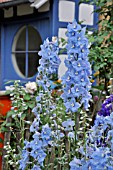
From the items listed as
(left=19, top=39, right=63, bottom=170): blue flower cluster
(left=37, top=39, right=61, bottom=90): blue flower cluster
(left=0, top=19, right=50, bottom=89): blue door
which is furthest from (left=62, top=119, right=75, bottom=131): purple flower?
(left=0, top=19, right=50, bottom=89): blue door

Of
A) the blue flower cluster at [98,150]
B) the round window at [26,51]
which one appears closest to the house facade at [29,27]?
the round window at [26,51]

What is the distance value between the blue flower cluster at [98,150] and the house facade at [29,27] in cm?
401

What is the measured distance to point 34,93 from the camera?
399 cm

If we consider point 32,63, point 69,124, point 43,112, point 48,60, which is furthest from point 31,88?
point 32,63

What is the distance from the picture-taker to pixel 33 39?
7004 mm

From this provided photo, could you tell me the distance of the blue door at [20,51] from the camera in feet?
22.8

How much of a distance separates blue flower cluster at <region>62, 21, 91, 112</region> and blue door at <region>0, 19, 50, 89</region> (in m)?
4.47

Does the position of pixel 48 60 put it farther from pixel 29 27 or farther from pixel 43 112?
pixel 29 27

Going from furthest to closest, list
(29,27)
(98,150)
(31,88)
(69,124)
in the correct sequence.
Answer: (29,27) → (31,88) → (69,124) → (98,150)

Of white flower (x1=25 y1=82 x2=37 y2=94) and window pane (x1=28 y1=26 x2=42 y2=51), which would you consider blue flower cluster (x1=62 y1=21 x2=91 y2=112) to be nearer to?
white flower (x1=25 y1=82 x2=37 y2=94)

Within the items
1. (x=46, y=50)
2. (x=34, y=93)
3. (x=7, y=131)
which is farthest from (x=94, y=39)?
(x=46, y=50)

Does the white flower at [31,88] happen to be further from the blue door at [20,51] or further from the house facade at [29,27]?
the blue door at [20,51]

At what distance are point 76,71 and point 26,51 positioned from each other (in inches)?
192

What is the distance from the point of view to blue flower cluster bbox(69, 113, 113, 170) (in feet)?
6.21
